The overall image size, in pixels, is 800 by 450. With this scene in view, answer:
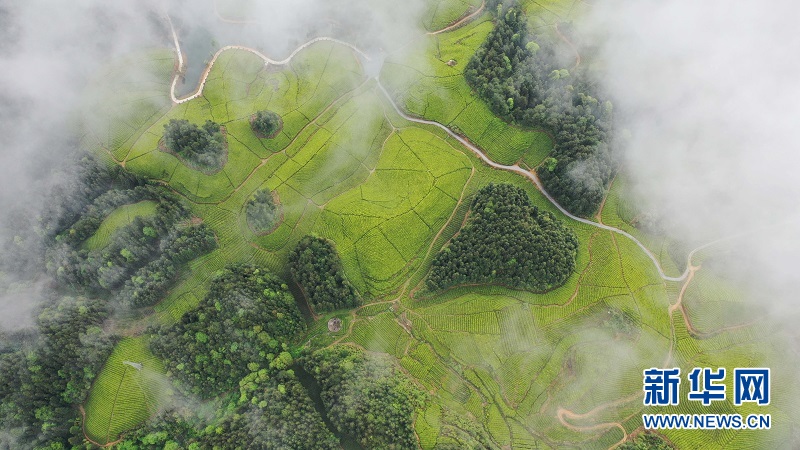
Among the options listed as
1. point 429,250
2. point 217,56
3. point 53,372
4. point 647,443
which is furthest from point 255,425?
point 217,56

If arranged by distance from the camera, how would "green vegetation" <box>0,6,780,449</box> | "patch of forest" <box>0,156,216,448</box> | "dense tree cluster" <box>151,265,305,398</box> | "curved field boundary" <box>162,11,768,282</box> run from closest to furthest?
"green vegetation" <box>0,6,780,449</box>, "patch of forest" <box>0,156,216,448</box>, "dense tree cluster" <box>151,265,305,398</box>, "curved field boundary" <box>162,11,768,282</box>

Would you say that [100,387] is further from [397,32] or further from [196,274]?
[397,32]

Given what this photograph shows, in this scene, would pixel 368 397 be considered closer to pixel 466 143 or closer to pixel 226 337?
pixel 226 337

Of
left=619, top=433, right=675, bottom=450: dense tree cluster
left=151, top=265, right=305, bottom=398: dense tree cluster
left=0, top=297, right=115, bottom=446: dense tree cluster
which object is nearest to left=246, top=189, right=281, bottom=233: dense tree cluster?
left=151, top=265, right=305, bottom=398: dense tree cluster

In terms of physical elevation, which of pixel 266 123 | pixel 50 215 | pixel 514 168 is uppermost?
pixel 266 123

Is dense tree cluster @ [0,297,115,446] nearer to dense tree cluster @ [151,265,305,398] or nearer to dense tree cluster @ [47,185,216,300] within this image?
dense tree cluster @ [47,185,216,300]

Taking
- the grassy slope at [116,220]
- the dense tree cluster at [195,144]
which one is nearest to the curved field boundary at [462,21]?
the dense tree cluster at [195,144]
